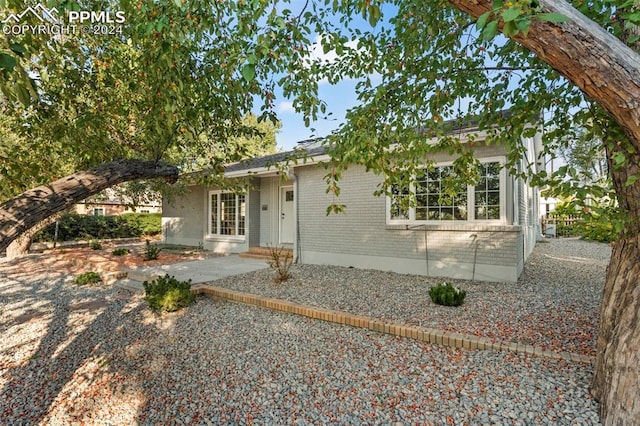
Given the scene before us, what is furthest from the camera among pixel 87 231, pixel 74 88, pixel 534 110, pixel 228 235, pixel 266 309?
pixel 87 231

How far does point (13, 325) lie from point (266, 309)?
3.53m

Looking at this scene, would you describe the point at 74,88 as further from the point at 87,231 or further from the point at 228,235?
the point at 87,231

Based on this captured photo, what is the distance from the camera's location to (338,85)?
4.45 m

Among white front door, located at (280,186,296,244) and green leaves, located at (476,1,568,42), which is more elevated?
green leaves, located at (476,1,568,42)

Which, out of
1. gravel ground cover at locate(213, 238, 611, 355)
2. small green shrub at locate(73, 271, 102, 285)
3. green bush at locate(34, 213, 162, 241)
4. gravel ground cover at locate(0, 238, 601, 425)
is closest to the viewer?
gravel ground cover at locate(0, 238, 601, 425)

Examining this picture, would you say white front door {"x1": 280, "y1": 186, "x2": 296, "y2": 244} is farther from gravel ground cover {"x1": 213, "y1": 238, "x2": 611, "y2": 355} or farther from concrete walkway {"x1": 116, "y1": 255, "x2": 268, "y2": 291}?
gravel ground cover {"x1": 213, "y1": 238, "x2": 611, "y2": 355}

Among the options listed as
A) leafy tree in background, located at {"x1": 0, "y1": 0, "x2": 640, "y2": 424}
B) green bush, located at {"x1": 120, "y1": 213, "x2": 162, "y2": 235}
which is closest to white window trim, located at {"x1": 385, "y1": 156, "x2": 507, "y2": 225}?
leafy tree in background, located at {"x1": 0, "y1": 0, "x2": 640, "y2": 424}

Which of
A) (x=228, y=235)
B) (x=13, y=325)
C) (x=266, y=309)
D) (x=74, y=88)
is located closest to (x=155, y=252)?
(x=228, y=235)

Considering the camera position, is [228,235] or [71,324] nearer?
[71,324]

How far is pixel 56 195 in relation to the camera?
2.35 metres

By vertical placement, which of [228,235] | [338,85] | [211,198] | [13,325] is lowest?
[13,325]

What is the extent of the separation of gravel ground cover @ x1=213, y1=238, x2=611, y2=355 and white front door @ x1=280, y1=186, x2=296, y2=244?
2601 mm

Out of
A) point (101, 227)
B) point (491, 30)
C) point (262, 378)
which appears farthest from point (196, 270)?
point (101, 227)

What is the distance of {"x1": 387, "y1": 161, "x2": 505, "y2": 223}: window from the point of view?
21.0 feet
